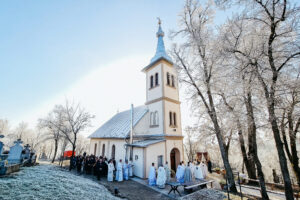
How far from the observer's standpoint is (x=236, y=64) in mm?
7668

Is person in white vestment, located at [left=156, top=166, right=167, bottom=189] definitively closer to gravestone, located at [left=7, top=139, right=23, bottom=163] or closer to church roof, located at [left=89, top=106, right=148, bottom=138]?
church roof, located at [left=89, top=106, right=148, bottom=138]

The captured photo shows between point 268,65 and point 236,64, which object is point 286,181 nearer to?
point 268,65

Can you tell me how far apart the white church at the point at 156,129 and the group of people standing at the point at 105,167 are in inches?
42.6

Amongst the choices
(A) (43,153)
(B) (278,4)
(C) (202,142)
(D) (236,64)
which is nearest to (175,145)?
(C) (202,142)

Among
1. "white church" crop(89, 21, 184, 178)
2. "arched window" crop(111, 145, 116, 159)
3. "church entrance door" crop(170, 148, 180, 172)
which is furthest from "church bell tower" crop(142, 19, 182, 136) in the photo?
"arched window" crop(111, 145, 116, 159)

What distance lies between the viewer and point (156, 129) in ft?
51.5

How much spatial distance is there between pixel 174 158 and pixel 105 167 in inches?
296

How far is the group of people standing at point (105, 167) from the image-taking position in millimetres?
12539

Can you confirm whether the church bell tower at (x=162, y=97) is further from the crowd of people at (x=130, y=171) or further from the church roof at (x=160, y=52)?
the crowd of people at (x=130, y=171)

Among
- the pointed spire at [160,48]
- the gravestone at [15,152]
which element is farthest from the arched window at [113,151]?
the pointed spire at [160,48]

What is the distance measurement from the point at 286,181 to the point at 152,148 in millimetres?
9170

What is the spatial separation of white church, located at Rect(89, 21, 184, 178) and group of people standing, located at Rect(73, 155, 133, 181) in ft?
3.55

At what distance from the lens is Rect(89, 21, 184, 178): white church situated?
1339cm

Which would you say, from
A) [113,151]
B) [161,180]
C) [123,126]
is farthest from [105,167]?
[161,180]
